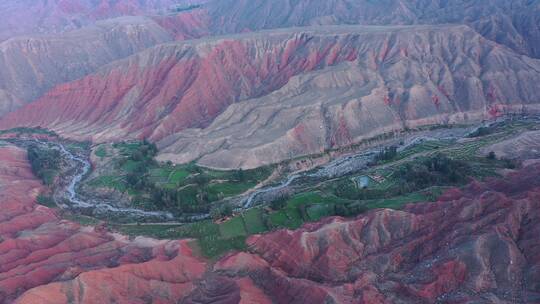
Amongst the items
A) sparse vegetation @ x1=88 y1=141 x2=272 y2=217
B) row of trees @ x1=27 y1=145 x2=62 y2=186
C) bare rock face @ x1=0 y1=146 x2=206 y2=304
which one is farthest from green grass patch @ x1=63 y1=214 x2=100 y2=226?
row of trees @ x1=27 y1=145 x2=62 y2=186

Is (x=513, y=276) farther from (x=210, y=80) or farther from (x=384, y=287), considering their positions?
(x=210, y=80)

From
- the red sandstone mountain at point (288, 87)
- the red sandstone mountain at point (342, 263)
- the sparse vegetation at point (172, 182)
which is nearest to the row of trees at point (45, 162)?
the sparse vegetation at point (172, 182)

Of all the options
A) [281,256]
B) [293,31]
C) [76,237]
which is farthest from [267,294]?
[293,31]

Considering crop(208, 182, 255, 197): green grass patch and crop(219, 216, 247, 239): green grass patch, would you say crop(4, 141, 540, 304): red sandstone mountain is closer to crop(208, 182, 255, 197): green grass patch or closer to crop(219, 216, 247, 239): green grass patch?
crop(219, 216, 247, 239): green grass patch

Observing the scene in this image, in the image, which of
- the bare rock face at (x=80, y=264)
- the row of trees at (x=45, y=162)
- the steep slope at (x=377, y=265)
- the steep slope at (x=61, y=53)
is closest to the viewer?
the steep slope at (x=377, y=265)

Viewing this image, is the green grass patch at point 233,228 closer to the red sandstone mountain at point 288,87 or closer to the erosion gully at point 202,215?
the erosion gully at point 202,215

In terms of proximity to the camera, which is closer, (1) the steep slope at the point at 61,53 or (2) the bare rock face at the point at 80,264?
(2) the bare rock face at the point at 80,264
